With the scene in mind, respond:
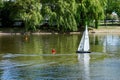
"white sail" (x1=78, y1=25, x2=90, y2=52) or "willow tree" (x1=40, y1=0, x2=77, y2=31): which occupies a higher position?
"white sail" (x1=78, y1=25, x2=90, y2=52)

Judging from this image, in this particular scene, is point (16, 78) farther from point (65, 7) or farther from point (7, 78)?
point (65, 7)

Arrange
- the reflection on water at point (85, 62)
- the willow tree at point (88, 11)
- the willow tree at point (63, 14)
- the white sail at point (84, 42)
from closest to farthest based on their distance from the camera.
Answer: the reflection on water at point (85, 62) → the white sail at point (84, 42) → the willow tree at point (63, 14) → the willow tree at point (88, 11)

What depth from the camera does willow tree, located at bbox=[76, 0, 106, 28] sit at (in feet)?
289

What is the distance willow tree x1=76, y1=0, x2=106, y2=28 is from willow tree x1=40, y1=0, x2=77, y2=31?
2815 millimetres

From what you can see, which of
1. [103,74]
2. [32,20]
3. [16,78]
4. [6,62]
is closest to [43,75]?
[16,78]

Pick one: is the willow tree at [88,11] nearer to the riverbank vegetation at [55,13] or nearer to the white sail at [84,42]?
the riverbank vegetation at [55,13]

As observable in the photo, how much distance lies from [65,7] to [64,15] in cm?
163

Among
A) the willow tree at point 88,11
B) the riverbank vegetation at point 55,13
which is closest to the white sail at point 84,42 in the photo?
the riverbank vegetation at point 55,13

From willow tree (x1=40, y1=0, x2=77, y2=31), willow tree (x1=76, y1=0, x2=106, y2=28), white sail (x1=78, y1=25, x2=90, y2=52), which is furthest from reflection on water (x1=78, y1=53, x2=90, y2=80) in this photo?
willow tree (x1=76, y1=0, x2=106, y2=28)

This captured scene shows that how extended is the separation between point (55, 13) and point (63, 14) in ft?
5.34

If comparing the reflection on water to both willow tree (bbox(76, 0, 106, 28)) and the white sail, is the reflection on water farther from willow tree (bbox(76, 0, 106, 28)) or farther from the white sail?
willow tree (bbox(76, 0, 106, 28))

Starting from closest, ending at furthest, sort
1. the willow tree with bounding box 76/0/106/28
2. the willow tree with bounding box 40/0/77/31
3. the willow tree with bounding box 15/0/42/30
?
the willow tree with bounding box 15/0/42/30 → the willow tree with bounding box 40/0/77/31 → the willow tree with bounding box 76/0/106/28

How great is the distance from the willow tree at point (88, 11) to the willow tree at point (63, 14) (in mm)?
2815

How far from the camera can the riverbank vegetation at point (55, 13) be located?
A: 83.9m
